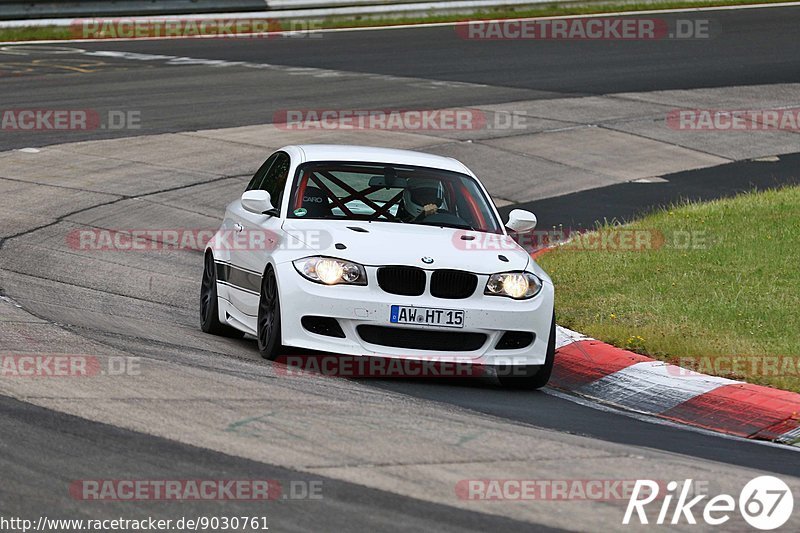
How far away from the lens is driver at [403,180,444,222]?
10.7 m

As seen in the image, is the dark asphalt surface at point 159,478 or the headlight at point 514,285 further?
the headlight at point 514,285

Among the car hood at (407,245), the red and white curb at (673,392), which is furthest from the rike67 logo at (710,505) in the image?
the car hood at (407,245)

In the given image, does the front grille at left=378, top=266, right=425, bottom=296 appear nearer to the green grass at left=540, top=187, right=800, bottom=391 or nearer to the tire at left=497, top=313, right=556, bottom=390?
the tire at left=497, top=313, right=556, bottom=390

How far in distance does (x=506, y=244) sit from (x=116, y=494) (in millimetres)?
4842

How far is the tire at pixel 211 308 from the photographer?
11305mm

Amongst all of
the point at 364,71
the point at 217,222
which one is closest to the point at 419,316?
the point at 217,222

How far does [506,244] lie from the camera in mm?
10445

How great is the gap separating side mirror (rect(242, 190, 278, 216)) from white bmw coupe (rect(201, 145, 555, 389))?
1 cm

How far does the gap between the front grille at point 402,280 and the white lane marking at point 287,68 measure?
16334 mm

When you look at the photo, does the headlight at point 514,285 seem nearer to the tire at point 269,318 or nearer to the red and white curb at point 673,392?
the red and white curb at point 673,392

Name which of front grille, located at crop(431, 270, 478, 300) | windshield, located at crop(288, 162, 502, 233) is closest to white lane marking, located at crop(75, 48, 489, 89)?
windshield, located at crop(288, 162, 502, 233)

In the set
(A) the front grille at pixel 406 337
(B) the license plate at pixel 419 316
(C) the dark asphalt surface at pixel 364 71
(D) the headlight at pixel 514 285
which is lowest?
(C) the dark asphalt surface at pixel 364 71

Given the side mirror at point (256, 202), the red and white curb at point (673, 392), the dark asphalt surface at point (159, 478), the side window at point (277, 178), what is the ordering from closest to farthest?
1. the dark asphalt surface at point (159, 478)
2. the red and white curb at point (673, 392)
3. the side mirror at point (256, 202)
4. the side window at point (277, 178)

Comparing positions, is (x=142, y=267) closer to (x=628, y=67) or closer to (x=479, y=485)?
(x=479, y=485)
